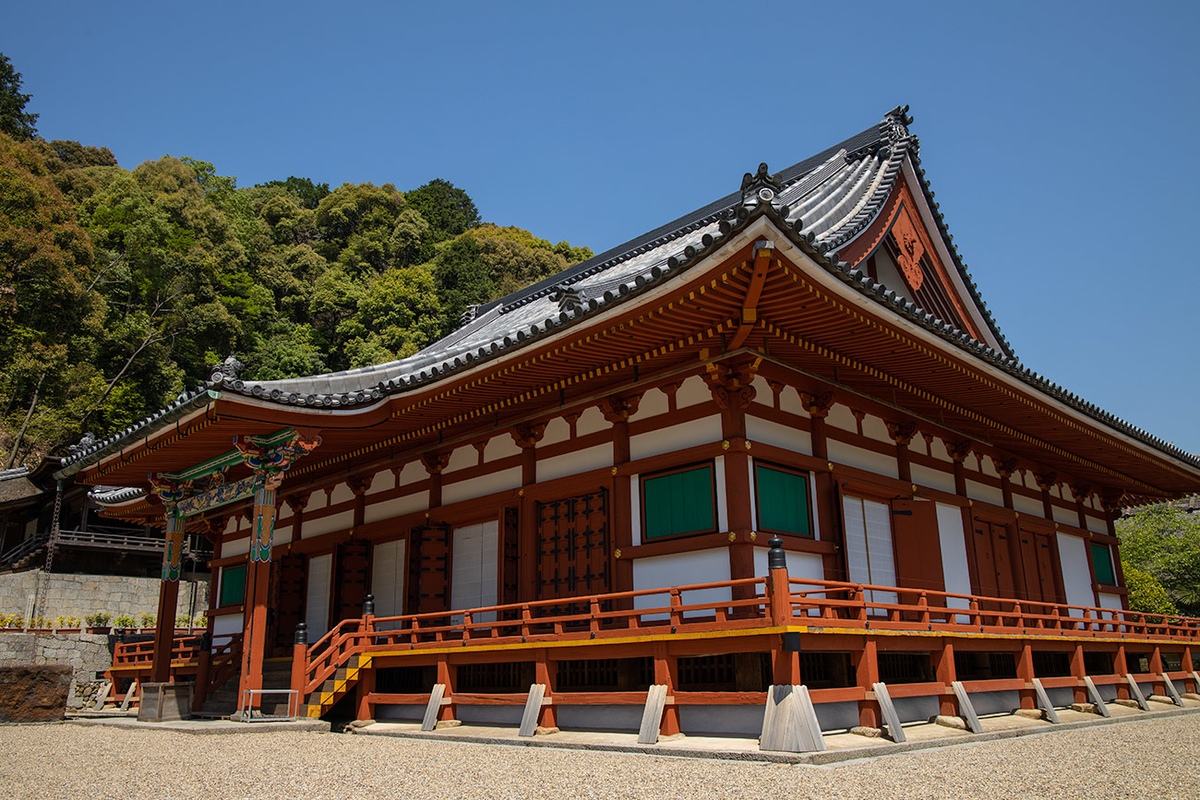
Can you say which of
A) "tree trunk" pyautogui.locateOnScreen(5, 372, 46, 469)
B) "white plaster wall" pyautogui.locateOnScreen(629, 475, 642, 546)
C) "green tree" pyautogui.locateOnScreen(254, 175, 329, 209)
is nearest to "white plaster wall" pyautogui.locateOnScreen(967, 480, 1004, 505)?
"white plaster wall" pyautogui.locateOnScreen(629, 475, 642, 546)

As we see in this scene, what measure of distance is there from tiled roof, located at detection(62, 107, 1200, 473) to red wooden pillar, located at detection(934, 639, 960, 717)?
379 centimetres

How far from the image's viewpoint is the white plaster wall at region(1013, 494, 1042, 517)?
52.9 ft

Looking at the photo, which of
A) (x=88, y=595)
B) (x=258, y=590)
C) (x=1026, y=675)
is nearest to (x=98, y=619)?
(x=88, y=595)

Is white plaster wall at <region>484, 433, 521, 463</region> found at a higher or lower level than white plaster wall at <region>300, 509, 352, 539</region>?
higher

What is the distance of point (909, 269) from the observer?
15.3 metres

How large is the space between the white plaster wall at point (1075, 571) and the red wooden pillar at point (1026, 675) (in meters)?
6.78

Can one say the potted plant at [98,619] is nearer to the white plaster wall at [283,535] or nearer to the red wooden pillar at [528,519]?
the white plaster wall at [283,535]

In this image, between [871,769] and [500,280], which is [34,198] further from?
[871,769]

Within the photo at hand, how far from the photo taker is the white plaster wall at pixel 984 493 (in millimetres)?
14711

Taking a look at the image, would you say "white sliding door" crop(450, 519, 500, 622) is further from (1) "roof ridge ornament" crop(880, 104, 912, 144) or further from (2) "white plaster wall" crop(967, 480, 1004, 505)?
(1) "roof ridge ornament" crop(880, 104, 912, 144)

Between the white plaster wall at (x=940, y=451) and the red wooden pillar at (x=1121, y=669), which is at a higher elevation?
the white plaster wall at (x=940, y=451)

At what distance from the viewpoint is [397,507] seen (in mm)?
14984

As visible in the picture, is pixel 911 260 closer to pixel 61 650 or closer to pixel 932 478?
pixel 932 478

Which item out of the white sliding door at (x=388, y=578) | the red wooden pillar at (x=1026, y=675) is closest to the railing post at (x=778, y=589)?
the red wooden pillar at (x=1026, y=675)
